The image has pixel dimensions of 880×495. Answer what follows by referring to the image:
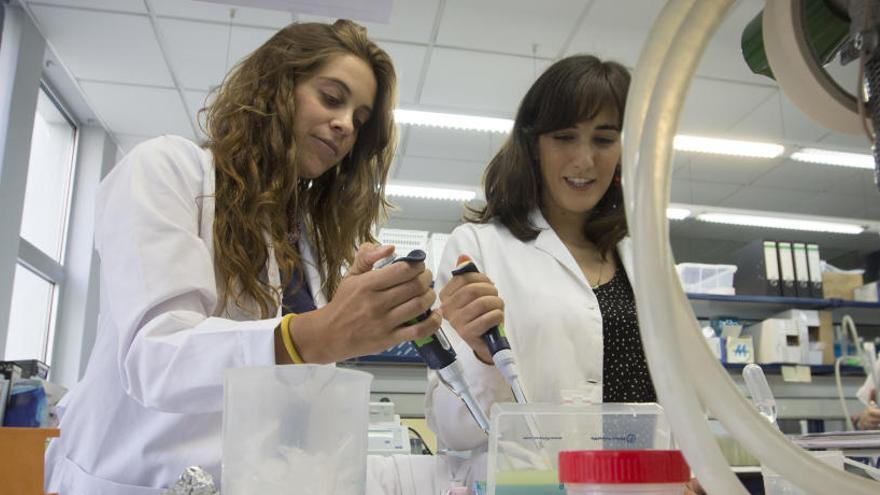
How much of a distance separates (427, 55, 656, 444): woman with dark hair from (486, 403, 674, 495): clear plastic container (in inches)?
21.0

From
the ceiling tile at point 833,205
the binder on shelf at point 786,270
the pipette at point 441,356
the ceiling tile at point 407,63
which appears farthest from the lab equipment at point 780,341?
the pipette at point 441,356

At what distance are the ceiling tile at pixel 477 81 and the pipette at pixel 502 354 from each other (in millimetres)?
3406

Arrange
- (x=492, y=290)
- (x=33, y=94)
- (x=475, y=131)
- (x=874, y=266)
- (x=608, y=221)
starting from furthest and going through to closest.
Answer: (x=874, y=266)
(x=475, y=131)
(x=33, y=94)
(x=608, y=221)
(x=492, y=290)

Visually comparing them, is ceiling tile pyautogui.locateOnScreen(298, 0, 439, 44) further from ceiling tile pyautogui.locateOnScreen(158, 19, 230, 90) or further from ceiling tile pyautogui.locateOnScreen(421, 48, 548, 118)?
ceiling tile pyautogui.locateOnScreen(158, 19, 230, 90)

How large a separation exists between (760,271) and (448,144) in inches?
93.2

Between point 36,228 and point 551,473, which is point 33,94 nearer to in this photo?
point 36,228

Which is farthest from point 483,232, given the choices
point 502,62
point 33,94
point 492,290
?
point 33,94

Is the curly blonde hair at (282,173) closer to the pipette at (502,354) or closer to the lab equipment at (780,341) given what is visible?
the pipette at (502,354)

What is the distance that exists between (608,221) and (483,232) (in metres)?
0.29

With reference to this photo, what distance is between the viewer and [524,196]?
4.95ft

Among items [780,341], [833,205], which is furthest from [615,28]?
[833,205]

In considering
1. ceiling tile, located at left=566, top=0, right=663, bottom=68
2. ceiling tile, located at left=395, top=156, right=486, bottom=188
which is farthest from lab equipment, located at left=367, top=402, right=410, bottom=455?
ceiling tile, located at left=395, top=156, right=486, bottom=188

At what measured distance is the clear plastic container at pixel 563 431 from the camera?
59 centimetres

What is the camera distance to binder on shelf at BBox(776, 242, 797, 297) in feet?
14.1
